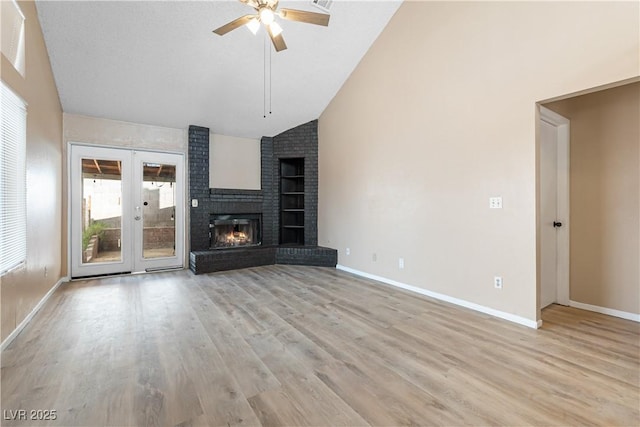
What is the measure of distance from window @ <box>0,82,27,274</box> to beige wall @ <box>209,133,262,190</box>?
293 cm

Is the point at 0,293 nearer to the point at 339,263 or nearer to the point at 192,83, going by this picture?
the point at 192,83

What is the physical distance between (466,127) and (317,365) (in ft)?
9.46

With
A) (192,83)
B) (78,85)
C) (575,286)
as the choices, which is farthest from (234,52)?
(575,286)

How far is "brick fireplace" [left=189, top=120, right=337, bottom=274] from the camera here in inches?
207

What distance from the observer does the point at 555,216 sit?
3383 mm

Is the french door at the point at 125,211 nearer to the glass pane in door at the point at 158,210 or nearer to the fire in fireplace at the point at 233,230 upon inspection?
the glass pane in door at the point at 158,210

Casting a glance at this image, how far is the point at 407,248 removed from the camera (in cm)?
391

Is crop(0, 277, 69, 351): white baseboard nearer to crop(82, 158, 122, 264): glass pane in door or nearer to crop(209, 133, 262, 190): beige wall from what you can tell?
crop(82, 158, 122, 264): glass pane in door

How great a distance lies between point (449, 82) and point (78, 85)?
15.9ft

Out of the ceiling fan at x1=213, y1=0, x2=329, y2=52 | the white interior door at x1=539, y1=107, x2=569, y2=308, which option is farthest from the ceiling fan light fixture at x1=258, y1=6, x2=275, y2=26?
the white interior door at x1=539, y1=107, x2=569, y2=308

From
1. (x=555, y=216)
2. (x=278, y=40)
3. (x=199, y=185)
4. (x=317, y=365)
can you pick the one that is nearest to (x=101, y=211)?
(x=199, y=185)

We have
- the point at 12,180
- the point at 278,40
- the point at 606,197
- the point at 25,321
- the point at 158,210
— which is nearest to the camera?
the point at 12,180

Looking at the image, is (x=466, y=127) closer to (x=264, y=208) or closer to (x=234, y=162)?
(x=264, y=208)

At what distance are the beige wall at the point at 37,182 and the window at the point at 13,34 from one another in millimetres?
94
